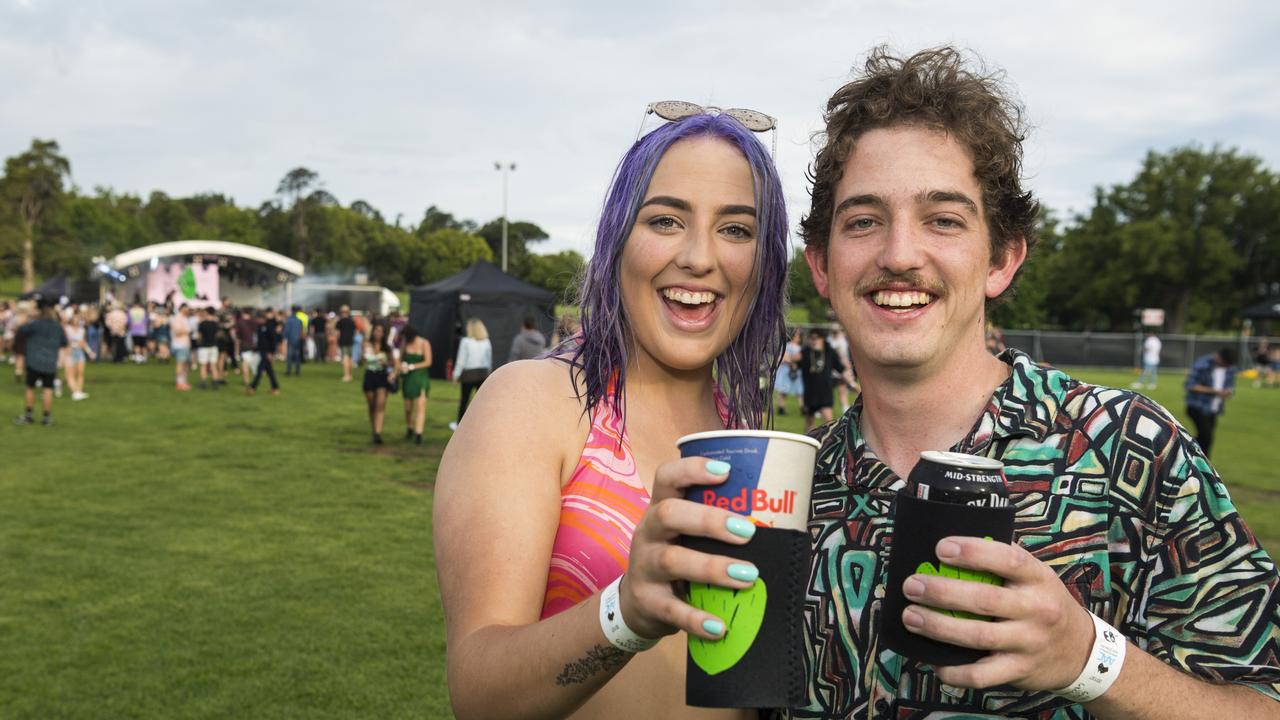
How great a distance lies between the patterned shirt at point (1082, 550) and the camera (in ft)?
5.42

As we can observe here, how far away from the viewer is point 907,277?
196 cm

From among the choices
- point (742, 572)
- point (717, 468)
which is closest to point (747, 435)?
point (717, 468)

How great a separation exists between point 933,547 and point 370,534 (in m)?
8.20

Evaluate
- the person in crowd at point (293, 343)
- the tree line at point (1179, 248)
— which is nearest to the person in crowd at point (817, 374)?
the person in crowd at point (293, 343)

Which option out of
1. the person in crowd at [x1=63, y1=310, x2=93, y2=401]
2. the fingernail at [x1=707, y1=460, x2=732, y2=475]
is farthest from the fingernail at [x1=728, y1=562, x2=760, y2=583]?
the person in crowd at [x1=63, y1=310, x2=93, y2=401]

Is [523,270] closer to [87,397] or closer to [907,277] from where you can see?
[87,397]

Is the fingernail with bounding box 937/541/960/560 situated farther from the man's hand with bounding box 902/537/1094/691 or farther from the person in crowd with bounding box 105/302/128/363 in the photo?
the person in crowd with bounding box 105/302/128/363

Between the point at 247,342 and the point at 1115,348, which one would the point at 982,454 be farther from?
the point at 1115,348

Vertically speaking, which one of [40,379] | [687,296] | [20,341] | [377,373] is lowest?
[40,379]

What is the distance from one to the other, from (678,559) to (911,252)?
0.93 m

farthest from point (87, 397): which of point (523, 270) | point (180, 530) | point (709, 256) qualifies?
point (523, 270)

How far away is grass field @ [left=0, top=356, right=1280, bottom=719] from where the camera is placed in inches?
213

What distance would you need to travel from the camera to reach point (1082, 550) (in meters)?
1.78

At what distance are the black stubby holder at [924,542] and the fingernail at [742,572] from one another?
0.21m
